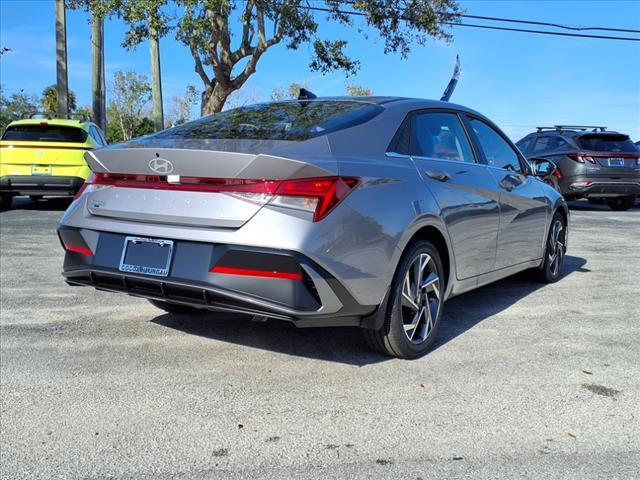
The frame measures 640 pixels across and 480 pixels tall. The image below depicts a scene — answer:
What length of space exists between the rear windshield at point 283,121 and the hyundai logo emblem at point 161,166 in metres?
0.37

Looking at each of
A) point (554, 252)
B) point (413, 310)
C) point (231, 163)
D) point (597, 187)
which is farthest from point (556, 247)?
point (597, 187)

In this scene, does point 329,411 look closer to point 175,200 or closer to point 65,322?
point 175,200

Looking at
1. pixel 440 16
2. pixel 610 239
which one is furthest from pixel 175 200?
pixel 440 16

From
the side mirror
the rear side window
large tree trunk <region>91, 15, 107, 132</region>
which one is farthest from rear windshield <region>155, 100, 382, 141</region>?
large tree trunk <region>91, 15, 107, 132</region>

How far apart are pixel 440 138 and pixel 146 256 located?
2.18 metres

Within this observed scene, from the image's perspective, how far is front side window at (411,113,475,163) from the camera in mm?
4277

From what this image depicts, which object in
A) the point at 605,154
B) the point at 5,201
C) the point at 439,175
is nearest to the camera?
the point at 439,175

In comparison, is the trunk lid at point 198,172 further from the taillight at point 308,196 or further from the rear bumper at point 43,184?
the rear bumper at point 43,184

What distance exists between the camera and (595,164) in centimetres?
1327

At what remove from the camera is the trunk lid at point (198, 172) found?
3.29m

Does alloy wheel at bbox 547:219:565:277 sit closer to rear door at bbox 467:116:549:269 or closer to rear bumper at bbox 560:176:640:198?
rear door at bbox 467:116:549:269

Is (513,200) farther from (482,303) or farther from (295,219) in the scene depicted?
(295,219)

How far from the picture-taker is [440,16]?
68.8ft

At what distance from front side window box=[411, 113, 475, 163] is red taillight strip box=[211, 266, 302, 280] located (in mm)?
1339
